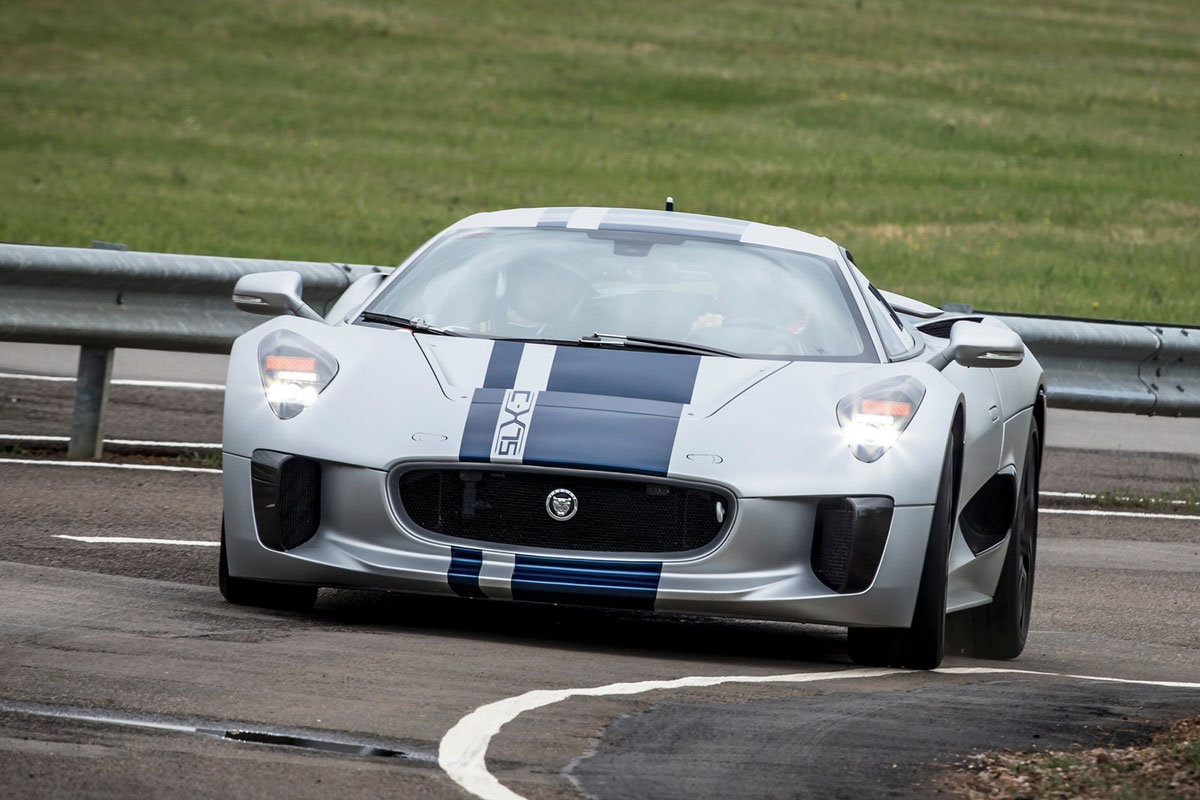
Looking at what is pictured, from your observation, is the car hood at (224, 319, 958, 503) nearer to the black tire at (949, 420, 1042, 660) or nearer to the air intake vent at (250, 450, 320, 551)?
the air intake vent at (250, 450, 320, 551)

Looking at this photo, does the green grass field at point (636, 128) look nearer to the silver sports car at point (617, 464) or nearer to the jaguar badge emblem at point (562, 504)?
the silver sports car at point (617, 464)

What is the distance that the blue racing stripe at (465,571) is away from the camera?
20.2 ft

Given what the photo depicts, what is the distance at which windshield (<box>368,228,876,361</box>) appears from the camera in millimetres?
6949

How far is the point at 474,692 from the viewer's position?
527 cm

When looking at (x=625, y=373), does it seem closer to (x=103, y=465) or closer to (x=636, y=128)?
(x=103, y=465)

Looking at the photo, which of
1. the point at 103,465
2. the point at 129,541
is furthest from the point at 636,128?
the point at 129,541

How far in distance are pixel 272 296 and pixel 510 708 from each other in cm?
243

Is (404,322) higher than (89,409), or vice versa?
(404,322)

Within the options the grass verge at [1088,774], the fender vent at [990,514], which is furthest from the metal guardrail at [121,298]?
the grass verge at [1088,774]

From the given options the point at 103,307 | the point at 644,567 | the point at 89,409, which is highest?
the point at 644,567

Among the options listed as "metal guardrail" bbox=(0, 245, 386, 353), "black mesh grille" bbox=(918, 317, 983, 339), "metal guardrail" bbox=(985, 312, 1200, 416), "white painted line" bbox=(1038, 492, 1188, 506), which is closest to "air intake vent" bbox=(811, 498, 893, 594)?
"black mesh grille" bbox=(918, 317, 983, 339)

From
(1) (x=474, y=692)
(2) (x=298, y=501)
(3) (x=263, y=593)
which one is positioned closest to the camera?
(1) (x=474, y=692)

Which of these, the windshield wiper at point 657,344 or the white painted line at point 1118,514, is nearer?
the windshield wiper at point 657,344

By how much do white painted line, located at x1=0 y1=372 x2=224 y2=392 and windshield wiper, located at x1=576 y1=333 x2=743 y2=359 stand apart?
6.74 meters
